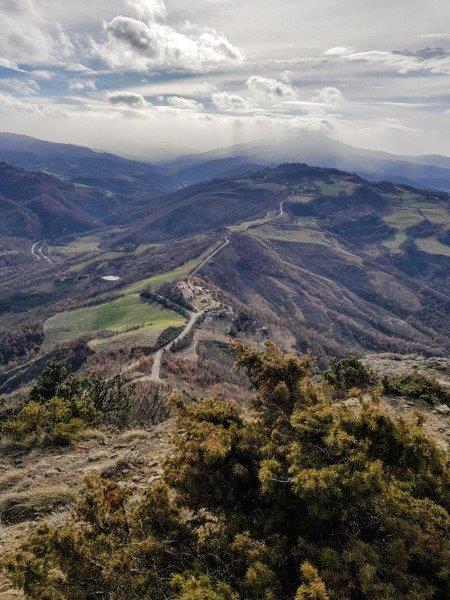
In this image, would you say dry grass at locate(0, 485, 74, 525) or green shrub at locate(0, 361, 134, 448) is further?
green shrub at locate(0, 361, 134, 448)

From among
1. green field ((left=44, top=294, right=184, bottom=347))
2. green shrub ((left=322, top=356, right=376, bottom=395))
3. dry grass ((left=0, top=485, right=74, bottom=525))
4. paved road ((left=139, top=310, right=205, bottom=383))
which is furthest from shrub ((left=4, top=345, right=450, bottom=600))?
green field ((left=44, top=294, right=184, bottom=347))

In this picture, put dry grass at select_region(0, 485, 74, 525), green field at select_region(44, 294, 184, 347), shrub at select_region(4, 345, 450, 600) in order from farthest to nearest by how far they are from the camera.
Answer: green field at select_region(44, 294, 184, 347), dry grass at select_region(0, 485, 74, 525), shrub at select_region(4, 345, 450, 600)

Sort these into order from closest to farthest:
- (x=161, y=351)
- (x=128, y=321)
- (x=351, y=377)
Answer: (x=351, y=377)
(x=161, y=351)
(x=128, y=321)

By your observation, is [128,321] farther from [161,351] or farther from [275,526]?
[275,526]

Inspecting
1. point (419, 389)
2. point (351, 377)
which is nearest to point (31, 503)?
point (351, 377)

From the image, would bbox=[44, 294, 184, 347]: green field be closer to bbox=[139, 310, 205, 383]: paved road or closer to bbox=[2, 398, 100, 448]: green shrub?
bbox=[139, 310, 205, 383]: paved road

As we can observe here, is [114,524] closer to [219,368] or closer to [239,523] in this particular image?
[239,523]
